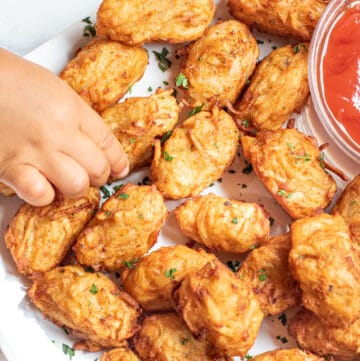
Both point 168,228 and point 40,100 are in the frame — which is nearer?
point 40,100

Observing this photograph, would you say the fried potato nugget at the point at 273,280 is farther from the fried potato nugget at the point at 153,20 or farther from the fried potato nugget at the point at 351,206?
the fried potato nugget at the point at 153,20

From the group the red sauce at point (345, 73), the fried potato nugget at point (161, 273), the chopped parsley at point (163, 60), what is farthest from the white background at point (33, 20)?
the fried potato nugget at point (161, 273)

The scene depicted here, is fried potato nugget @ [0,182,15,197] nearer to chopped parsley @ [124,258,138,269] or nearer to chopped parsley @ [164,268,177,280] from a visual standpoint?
chopped parsley @ [124,258,138,269]

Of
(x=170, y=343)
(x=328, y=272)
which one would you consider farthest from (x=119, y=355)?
(x=328, y=272)

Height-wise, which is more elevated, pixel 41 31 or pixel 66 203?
pixel 41 31

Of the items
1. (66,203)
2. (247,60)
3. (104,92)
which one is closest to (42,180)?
(66,203)

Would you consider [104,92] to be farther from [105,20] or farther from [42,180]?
[42,180]

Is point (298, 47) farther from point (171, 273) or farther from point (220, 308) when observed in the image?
point (220, 308)
